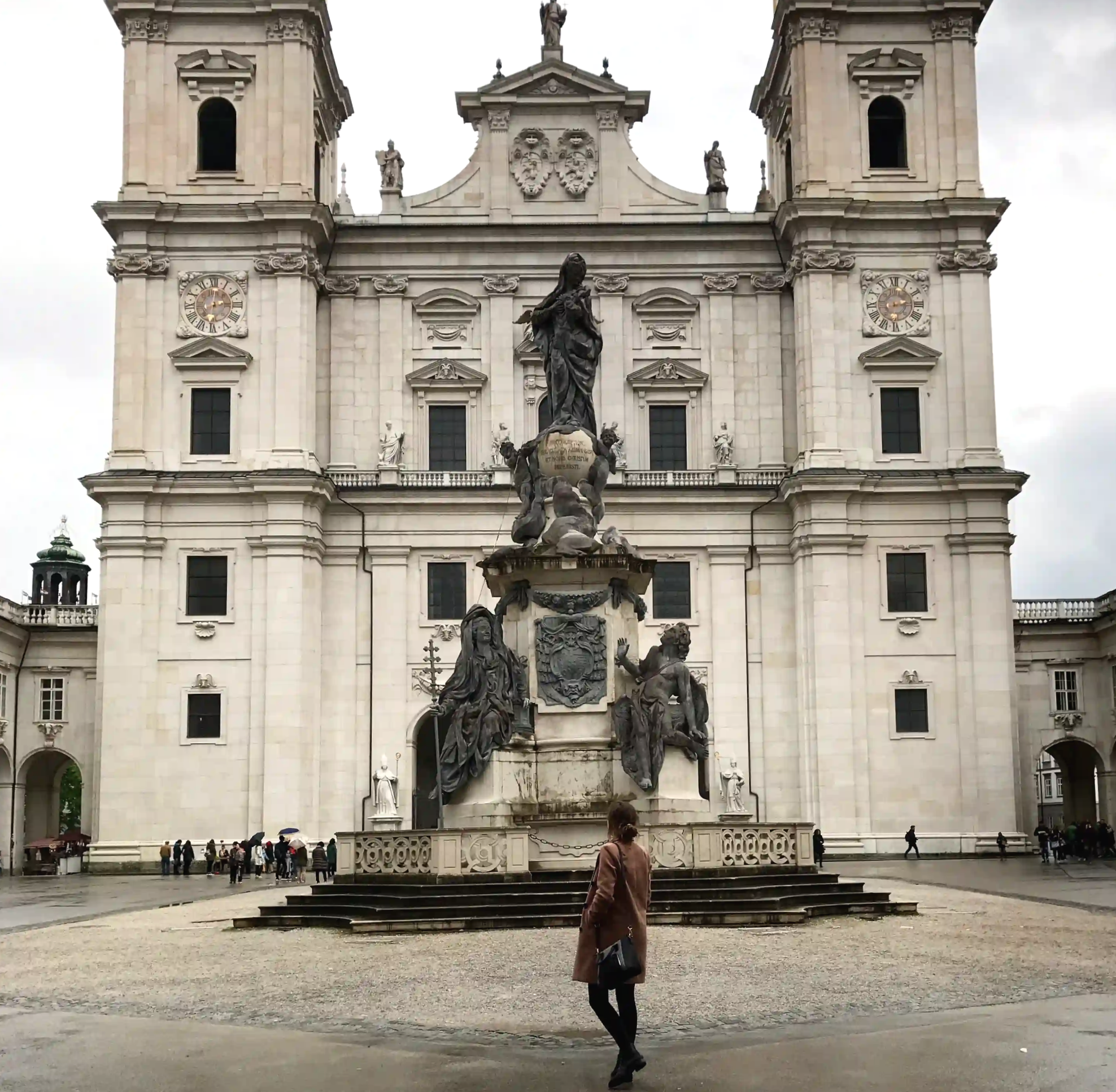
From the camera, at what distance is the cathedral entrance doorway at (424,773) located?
5006cm

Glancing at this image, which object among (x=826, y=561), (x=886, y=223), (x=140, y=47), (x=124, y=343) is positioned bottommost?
(x=826, y=561)

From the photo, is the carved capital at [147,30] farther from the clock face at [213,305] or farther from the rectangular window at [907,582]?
the rectangular window at [907,582]

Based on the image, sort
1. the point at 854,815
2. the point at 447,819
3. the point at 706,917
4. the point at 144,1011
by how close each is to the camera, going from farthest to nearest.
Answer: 1. the point at 854,815
2. the point at 447,819
3. the point at 706,917
4. the point at 144,1011

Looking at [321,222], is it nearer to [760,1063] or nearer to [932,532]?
[932,532]

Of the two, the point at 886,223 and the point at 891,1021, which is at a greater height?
the point at 886,223

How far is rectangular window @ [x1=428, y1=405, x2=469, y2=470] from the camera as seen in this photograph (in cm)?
5206

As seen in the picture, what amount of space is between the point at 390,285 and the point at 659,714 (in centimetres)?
3227

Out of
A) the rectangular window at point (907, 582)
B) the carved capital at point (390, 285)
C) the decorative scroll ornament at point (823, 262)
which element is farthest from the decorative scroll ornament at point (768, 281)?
the carved capital at point (390, 285)

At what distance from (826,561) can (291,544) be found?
16.0 meters

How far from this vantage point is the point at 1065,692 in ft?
191

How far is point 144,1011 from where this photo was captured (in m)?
14.0

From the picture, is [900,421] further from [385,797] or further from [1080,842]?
[385,797]

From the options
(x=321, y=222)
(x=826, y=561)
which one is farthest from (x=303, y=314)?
(x=826, y=561)

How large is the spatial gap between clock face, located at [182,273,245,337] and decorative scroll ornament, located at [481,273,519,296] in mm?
7745
